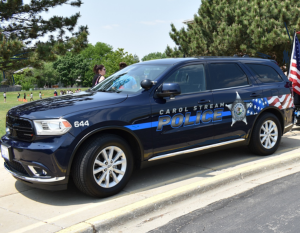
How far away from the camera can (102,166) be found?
→ 4.28m

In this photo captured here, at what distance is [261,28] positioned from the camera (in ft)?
59.5

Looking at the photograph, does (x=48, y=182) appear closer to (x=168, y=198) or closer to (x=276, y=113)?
(x=168, y=198)

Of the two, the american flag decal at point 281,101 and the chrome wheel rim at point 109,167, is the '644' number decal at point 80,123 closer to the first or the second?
the chrome wheel rim at point 109,167

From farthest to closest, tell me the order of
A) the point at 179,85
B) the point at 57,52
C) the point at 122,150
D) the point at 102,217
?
the point at 57,52
the point at 179,85
the point at 122,150
the point at 102,217

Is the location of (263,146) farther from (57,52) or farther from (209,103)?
(57,52)

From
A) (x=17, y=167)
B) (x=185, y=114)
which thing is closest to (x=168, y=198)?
(x=185, y=114)

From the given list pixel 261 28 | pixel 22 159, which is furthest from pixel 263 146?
pixel 261 28

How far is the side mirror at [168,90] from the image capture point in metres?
4.70

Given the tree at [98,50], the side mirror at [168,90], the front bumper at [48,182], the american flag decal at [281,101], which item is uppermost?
the tree at [98,50]

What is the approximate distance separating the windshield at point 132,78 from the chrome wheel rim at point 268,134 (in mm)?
2161

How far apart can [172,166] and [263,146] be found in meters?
1.67

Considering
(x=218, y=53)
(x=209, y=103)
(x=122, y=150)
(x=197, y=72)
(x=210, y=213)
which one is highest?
(x=218, y=53)

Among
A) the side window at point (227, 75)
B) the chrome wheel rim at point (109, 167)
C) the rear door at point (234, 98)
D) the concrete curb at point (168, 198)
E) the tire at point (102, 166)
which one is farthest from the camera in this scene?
the side window at point (227, 75)

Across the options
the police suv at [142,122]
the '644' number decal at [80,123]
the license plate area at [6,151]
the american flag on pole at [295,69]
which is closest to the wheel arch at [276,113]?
the police suv at [142,122]
